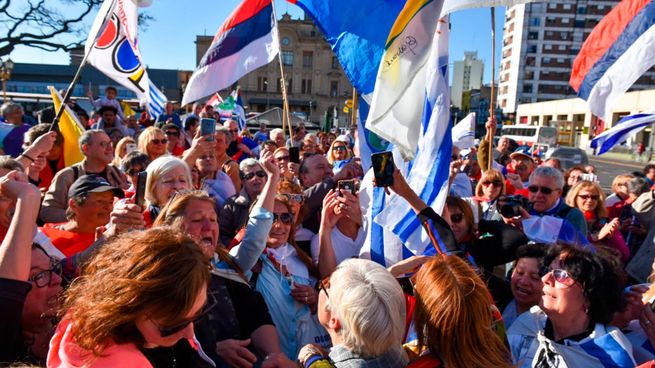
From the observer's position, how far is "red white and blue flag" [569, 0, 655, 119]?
4.52 m

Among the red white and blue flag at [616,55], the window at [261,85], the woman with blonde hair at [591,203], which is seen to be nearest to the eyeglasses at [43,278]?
the woman with blonde hair at [591,203]

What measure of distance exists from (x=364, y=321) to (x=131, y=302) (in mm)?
817

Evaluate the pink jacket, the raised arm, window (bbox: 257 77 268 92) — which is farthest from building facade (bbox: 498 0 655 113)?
the pink jacket

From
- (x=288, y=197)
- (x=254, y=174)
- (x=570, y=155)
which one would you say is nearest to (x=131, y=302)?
(x=288, y=197)

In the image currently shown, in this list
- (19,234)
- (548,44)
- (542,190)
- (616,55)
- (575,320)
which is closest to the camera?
(19,234)

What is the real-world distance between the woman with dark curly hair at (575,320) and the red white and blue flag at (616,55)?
3.01 meters

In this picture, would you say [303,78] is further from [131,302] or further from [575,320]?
[131,302]

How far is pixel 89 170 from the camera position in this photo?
13.4 ft

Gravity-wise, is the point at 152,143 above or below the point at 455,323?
above

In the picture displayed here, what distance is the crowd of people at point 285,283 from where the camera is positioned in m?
1.45

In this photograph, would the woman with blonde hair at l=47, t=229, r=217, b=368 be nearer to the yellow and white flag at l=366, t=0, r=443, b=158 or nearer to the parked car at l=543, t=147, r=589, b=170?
the yellow and white flag at l=366, t=0, r=443, b=158

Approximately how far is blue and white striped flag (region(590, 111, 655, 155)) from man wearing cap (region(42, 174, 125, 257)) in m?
4.84

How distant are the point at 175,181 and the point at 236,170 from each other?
7.30 feet

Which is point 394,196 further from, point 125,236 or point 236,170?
point 236,170
